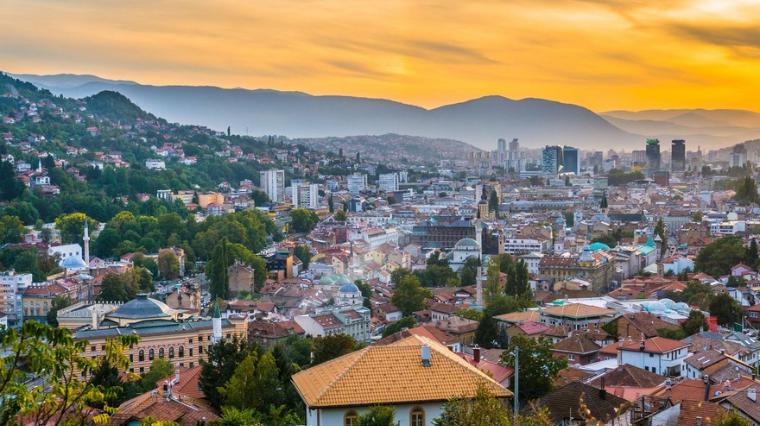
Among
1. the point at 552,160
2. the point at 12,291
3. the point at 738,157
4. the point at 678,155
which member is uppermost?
the point at 678,155

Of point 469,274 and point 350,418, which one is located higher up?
point 350,418

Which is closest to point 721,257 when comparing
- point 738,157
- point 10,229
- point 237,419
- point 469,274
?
point 469,274

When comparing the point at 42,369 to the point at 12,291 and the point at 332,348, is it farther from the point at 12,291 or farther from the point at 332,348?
the point at 12,291

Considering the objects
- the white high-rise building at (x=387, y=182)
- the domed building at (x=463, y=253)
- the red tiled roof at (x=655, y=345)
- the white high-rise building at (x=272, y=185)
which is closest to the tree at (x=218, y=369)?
the red tiled roof at (x=655, y=345)

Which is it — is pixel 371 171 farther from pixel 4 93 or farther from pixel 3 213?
pixel 3 213

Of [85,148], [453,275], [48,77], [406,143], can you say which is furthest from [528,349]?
[48,77]

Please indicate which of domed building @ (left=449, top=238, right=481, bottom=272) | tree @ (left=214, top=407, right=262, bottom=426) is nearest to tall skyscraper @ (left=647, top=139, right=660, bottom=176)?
domed building @ (left=449, top=238, right=481, bottom=272)

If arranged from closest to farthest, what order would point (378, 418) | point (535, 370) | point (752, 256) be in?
point (378, 418) → point (535, 370) → point (752, 256)

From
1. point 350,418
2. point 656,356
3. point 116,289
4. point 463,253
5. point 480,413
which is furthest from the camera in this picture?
point 463,253
